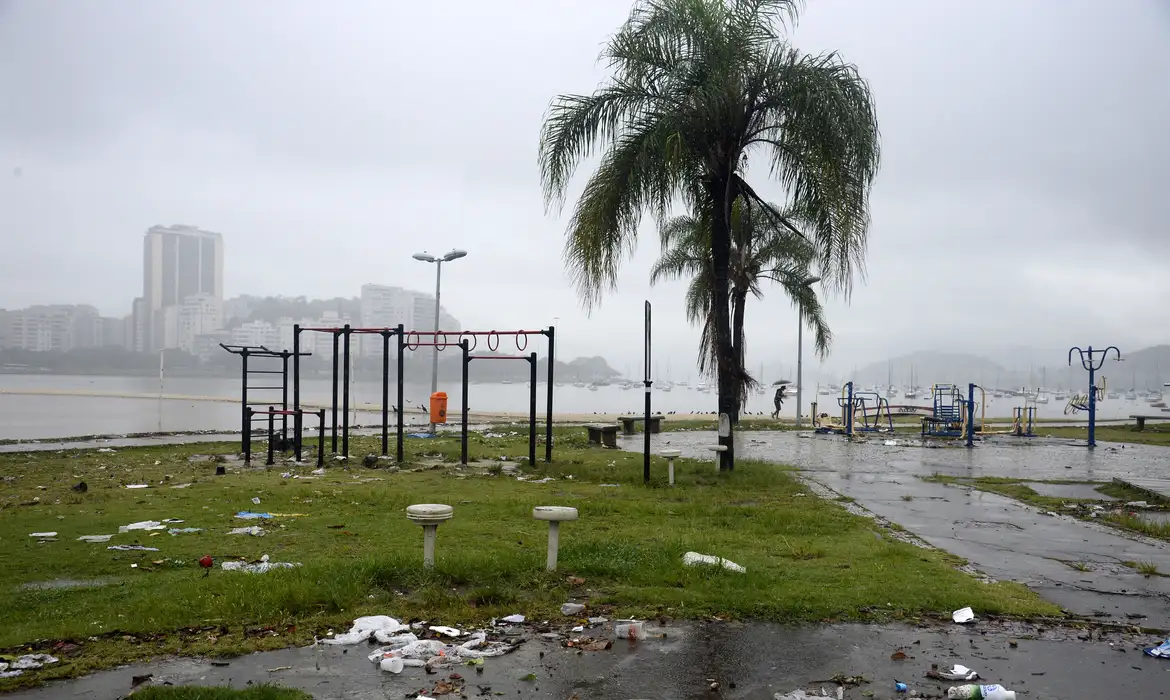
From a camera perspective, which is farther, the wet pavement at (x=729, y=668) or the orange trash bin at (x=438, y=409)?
the orange trash bin at (x=438, y=409)

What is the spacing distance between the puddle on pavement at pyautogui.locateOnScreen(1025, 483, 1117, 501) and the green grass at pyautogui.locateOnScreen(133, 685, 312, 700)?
513 inches

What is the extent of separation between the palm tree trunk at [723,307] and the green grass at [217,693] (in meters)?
12.4

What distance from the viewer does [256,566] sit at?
771cm

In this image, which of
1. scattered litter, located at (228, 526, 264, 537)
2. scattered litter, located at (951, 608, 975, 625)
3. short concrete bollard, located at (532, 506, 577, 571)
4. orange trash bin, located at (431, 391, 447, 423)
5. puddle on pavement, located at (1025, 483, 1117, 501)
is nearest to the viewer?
scattered litter, located at (951, 608, 975, 625)

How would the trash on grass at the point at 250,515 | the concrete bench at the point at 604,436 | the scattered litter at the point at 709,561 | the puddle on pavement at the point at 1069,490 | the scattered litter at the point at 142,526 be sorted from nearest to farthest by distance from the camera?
1. the scattered litter at the point at 709,561
2. the scattered litter at the point at 142,526
3. the trash on grass at the point at 250,515
4. the puddle on pavement at the point at 1069,490
5. the concrete bench at the point at 604,436

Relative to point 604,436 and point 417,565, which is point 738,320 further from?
point 417,565

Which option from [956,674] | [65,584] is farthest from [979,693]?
[65,584]

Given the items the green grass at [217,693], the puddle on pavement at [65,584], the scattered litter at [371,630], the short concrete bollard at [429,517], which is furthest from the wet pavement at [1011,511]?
the puddle on pavement at [65,584]

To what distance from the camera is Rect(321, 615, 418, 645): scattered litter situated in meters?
5.74

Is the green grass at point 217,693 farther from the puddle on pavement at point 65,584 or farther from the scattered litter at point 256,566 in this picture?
the puddle on pavement at point 65,584

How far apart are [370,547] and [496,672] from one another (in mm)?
3839

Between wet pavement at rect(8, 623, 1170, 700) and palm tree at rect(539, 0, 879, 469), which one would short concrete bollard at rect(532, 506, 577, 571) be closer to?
wet pavement at rect(8, 623, 1170, 700)

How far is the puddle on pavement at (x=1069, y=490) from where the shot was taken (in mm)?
13930

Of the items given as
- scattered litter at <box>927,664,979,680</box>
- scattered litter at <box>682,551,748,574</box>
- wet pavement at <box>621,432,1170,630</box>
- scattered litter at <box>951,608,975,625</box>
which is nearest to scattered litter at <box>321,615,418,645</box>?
scattered litter at <box>682,551,748,574</box>
